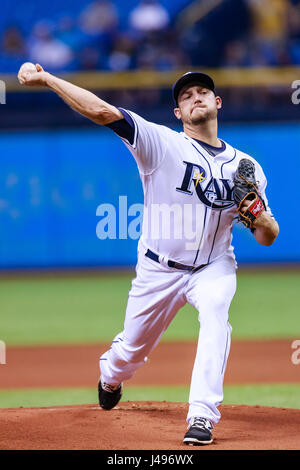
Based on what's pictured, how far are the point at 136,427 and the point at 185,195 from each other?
1373 mm

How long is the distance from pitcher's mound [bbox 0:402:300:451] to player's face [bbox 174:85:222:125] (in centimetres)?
182

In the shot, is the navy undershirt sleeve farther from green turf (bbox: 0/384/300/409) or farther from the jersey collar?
green turf (bbox: 0/384/300/409)

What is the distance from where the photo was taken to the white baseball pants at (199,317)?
415cm

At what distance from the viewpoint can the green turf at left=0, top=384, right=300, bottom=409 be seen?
5.80 meters

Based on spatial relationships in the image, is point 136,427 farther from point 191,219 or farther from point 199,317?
point 191,219

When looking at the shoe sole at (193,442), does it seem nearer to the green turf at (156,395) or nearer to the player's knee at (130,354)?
the player's knee at (130,354)

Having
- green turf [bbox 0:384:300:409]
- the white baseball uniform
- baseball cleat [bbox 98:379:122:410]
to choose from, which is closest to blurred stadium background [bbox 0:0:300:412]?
green turf [bbox 0:384:300:409]

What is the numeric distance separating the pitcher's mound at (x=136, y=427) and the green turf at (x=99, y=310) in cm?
335

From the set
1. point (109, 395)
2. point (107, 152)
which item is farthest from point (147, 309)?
point (107, 152)

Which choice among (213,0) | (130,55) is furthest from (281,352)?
(213,0)

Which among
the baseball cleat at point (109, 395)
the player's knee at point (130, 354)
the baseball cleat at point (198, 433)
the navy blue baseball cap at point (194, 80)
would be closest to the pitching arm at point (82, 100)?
the navy blue baseball cap at point (194, 80)

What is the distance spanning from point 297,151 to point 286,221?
1243 millimetres

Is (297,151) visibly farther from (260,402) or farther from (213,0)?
(260,402)

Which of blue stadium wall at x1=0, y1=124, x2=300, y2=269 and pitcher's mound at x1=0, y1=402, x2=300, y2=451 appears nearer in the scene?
pitcher's mound at x1=0, y1=402, x2=300, y2=451
